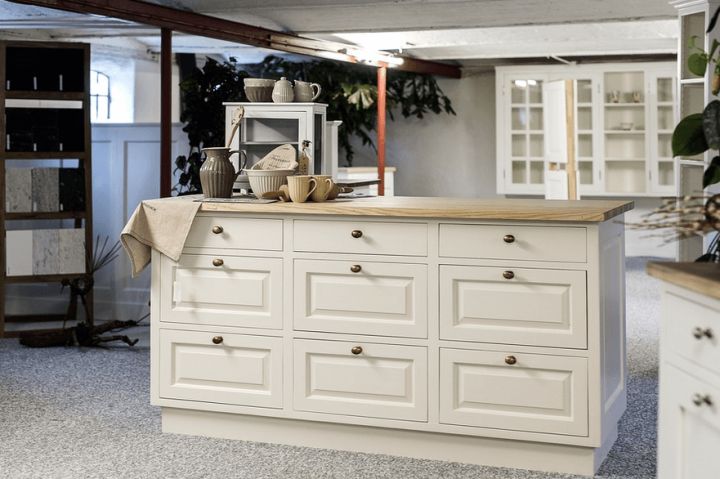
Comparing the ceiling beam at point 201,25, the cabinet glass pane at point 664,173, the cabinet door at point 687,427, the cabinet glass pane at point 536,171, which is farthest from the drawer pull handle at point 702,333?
the cabinet glass pane at point 536,171

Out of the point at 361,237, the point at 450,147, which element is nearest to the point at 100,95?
the point at 450,147

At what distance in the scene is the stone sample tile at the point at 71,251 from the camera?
21.8ft

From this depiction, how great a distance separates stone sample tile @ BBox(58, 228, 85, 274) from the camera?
6.64 meters

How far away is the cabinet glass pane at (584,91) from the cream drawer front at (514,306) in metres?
7.64

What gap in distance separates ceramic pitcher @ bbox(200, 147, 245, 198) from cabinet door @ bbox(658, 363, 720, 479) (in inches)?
91.2

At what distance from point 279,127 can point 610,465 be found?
2.11 metres

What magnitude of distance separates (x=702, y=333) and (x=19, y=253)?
214 inches

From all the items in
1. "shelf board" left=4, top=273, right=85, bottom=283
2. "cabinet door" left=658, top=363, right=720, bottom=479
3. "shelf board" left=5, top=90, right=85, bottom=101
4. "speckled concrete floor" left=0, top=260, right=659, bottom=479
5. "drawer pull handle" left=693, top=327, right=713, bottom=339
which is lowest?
"speckled concrete floor" left=0, top=260, right=659, bottom=479

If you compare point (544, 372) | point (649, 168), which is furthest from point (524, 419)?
point (649, 168)

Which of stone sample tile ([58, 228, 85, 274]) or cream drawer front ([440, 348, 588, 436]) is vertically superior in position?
stone sample tile ([58, 228, 85, 274])

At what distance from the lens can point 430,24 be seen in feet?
25.3

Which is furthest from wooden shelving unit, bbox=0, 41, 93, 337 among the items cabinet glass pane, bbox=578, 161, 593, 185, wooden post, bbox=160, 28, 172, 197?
cabinet glass pane, bbox=578, 161, 593, 185

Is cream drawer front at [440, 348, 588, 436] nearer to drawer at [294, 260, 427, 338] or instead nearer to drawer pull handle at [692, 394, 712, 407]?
drawer at [294, 260, 427, 338]

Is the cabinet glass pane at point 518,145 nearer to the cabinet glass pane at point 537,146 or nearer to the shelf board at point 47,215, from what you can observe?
the cabinet glass pane at point 537,146
